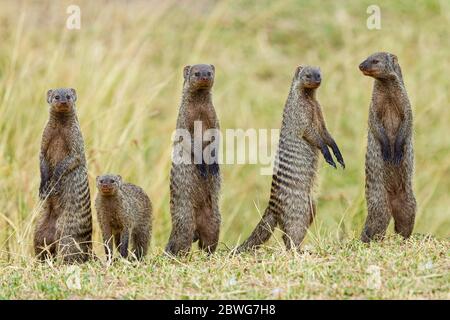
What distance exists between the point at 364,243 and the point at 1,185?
2.65 m

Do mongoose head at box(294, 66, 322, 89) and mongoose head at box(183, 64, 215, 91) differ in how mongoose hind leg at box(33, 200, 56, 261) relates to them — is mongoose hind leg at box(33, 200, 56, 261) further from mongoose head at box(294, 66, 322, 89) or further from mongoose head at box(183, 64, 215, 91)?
mongoose head at box(294, 66, 322, 89)

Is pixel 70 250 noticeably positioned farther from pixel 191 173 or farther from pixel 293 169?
pixel 293 169

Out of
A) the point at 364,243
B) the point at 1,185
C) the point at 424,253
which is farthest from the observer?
the point at 1,185

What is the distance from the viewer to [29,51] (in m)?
9.28

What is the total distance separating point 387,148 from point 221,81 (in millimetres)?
4862

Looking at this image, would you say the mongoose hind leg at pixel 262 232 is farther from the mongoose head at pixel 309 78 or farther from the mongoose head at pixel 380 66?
the mongoose head at pixel 380 66

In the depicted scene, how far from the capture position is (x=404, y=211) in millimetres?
5926

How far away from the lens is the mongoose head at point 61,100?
18.9 feet

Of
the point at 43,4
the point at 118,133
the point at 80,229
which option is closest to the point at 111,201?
the point at 80,229

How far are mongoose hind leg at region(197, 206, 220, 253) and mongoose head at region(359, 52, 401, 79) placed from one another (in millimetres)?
1207

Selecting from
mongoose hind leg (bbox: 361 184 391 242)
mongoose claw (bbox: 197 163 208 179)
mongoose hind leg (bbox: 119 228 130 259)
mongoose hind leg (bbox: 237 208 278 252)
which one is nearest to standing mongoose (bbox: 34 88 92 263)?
mongoose hind leg (bbox: 119 228 130 259)

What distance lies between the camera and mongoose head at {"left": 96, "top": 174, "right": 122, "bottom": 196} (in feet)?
18.7

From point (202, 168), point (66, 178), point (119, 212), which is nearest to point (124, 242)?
point (119, 212)
